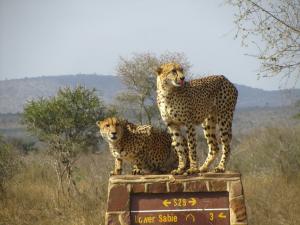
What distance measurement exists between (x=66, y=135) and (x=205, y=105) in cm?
1117

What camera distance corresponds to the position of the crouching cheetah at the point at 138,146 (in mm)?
6562

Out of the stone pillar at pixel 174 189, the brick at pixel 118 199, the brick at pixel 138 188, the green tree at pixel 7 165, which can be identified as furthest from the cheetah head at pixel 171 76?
the green tree at pixel 7 165

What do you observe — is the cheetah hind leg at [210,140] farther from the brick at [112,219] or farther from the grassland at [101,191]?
the grassland at [101,191]

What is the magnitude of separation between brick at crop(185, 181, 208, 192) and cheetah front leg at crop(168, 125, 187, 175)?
0.65ft

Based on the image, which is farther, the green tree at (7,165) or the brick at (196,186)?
the green tree at (7,165)

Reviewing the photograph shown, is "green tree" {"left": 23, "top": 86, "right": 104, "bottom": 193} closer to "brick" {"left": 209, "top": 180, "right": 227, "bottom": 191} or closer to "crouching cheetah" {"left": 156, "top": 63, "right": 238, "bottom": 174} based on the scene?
"crouching cheetah" {"left": 156, "top": 63, "right": 238, "bottom": 174}

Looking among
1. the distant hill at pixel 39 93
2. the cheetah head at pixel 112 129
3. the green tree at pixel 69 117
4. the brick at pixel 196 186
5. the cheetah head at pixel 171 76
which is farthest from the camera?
the distant hill at pixel 39 93

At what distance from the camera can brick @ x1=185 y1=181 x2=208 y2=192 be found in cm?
624

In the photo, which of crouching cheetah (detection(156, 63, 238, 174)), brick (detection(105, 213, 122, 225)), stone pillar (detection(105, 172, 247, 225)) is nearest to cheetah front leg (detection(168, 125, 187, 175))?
crouching cheetah (detection(156, 63, 238, 174))

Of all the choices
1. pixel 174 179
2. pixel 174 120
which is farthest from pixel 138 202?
pixel 174 120

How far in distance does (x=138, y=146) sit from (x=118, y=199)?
0.69 metres

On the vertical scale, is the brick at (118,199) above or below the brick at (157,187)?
below

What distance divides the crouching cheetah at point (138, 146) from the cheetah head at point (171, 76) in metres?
0.75

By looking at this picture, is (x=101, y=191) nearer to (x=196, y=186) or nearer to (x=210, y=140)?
(x=210, y=140)
